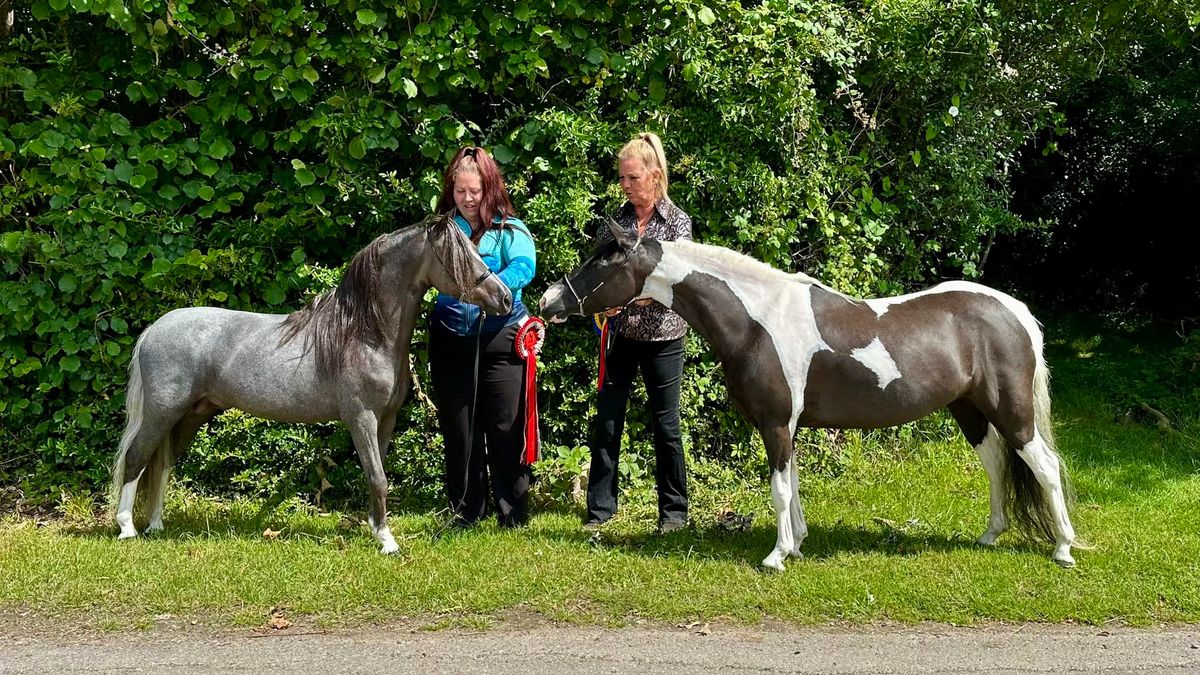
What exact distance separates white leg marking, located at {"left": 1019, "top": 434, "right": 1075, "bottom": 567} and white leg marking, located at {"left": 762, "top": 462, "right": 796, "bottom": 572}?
3.89 ft

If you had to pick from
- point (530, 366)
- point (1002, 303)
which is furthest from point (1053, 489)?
point (530, 366)

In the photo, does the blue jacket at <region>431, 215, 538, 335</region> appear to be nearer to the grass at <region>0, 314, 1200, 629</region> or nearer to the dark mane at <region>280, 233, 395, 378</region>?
the dark mane at <region>280, 233, 395, 378</region>

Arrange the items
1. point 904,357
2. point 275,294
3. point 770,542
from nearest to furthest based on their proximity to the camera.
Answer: point 904,357
point 770,542
point 275,294

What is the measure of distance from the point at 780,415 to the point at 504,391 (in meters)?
1.54

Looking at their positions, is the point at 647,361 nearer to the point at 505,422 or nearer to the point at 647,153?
the point at 505,422

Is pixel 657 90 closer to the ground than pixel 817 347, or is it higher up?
higher up

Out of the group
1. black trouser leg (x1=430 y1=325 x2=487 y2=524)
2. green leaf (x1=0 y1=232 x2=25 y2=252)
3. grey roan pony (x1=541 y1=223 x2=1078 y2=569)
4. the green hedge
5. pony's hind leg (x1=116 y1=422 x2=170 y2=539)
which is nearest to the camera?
grey roan pony (x1=541 y1=223 x2=1078 y2=569)

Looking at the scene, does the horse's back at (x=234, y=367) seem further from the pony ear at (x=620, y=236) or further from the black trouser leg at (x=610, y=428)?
the pony ear at (x=620, y=236)

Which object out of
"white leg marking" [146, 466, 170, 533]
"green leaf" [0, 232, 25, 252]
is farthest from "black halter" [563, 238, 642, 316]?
"green leaf" [0, 232, 25, 252]

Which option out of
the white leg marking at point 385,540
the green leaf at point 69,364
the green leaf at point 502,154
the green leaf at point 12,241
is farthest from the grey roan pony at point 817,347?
the green leaf at point 12,241

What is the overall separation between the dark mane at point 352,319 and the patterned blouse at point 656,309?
118 cm

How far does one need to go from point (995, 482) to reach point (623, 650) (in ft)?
7.64

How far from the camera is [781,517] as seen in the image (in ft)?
15.9

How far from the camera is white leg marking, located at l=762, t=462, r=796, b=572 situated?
482 centimetres
